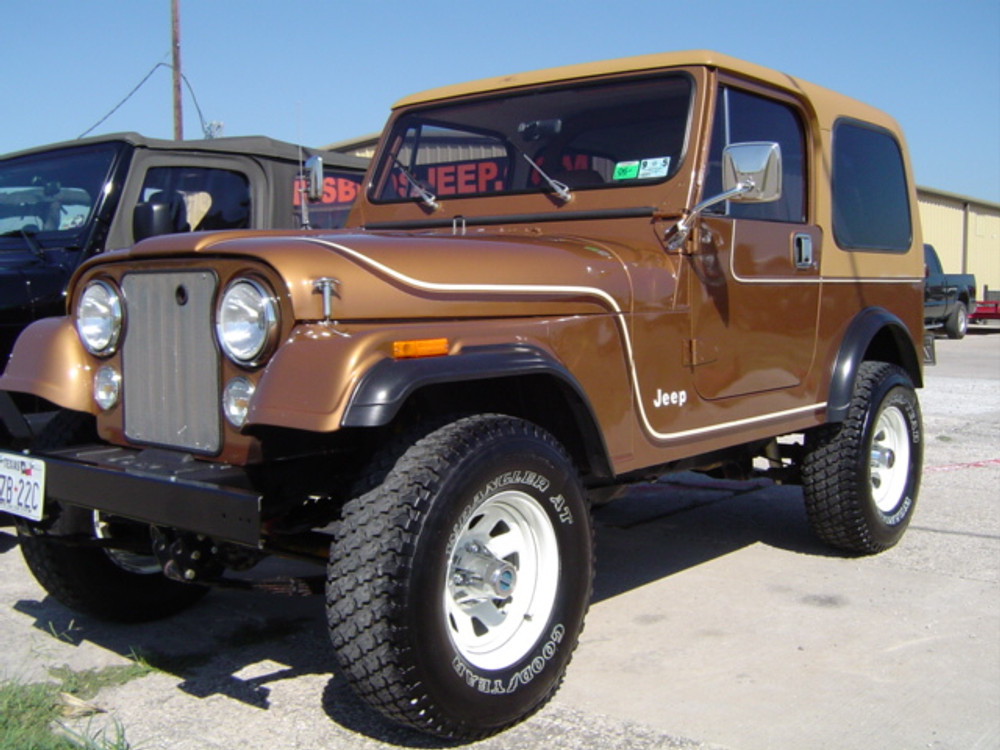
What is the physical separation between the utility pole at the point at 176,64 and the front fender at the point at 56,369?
10.6 meters

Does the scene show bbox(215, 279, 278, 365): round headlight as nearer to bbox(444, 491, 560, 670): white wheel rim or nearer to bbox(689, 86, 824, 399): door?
bbox(444, 491, 560, 670): white wheel rim

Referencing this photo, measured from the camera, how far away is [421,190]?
4488 mm

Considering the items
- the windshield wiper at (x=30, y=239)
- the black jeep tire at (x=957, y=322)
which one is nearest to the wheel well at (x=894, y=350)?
the windshield wiper at (x=30, y=239)

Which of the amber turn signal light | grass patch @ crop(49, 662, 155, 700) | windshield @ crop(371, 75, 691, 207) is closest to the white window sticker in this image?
windshield @ crop(371, 75, 691, 207)

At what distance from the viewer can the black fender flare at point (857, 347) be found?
15.1 feet

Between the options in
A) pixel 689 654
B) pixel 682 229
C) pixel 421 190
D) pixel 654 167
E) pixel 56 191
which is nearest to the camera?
pixel 689 654

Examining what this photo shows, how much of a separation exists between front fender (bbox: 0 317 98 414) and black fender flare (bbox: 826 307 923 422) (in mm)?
2988

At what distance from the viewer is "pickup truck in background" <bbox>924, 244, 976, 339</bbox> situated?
1997cm

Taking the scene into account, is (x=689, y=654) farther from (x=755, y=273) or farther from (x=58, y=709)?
(x=58, y=709)

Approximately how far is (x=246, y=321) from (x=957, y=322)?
20899 mm

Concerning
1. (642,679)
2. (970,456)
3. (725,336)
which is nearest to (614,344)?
(725,336)

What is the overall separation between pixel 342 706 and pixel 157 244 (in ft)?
4.79

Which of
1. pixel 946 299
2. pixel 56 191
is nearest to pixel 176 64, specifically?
pixel 56 191

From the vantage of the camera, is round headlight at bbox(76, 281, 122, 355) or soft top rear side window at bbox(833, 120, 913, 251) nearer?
round headlight at bbox(76, 281, 122, 355)
